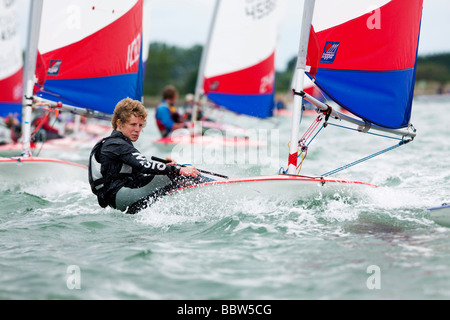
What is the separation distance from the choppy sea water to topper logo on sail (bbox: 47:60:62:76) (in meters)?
1.39

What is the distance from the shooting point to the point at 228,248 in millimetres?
3211

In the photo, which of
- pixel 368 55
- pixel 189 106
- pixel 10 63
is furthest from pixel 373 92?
pixel 189 106

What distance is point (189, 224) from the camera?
3811 mm

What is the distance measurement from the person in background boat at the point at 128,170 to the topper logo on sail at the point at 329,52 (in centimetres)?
133

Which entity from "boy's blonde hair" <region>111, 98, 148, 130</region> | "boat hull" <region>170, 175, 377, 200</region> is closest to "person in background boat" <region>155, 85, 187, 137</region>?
"boy's blonde hair" <region>111, 98, 148, 130</region>

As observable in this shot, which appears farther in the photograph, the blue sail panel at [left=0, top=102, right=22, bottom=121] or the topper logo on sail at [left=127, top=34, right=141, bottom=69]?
the blue sail panel at [left=0, top=102, right=22, bottom=121]

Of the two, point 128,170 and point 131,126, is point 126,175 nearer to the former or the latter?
point 128,170

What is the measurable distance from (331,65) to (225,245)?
Result: 5.98 feet

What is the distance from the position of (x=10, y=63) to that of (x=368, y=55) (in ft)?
25.9

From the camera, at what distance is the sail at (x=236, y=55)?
34.9 ft

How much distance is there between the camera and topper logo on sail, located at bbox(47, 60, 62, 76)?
18.8 feet

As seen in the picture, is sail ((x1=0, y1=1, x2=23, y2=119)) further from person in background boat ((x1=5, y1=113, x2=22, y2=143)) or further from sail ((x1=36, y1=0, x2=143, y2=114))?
sail ((x1=36, y1=0, x2=143, y2=114))
